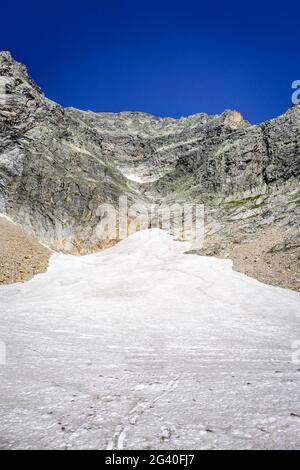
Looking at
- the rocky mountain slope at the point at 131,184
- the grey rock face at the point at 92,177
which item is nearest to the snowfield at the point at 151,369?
the rocky mountain slope at the point at 131,184

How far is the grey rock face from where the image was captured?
46062 millimetres

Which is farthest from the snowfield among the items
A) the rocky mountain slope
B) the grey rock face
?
the grey rock face

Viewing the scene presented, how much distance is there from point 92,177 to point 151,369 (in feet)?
165

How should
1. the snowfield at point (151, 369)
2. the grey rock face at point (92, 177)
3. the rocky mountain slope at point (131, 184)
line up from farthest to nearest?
the grey rock face at point (92, 177) < the rocky mountain slope at point (131, 184) < the snowfield at point (151, 369)

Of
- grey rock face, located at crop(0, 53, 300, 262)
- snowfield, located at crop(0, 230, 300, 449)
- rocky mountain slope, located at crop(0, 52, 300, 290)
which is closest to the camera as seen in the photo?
snowfield, located at crop(0, 230, 300, 449)

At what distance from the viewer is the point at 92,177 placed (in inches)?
2215

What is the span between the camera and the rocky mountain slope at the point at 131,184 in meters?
38.0

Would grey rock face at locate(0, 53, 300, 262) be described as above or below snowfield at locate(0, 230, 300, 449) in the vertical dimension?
above

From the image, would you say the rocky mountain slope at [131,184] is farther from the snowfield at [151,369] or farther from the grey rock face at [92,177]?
the snowfield at [151,369]

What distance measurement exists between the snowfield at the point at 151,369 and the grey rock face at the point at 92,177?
20.5 metres

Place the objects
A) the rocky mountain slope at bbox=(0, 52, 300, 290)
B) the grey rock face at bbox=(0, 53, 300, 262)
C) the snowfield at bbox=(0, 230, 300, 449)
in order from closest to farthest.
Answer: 1. the snowfield at bbox=(0, 230, 300, 449)
2. the rocky mountain slope at bbox=(0, 52, 300, 290)
3. the grey rock face at bbox=(0, 53, 300, 262)

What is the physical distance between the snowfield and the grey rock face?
20495 millimetres

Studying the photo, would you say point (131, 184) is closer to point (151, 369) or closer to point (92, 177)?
point (92, 177)

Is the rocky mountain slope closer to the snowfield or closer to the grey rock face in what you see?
the grey rock face
